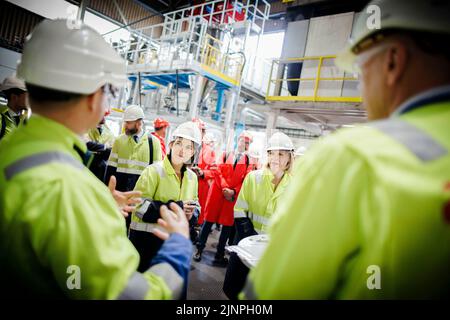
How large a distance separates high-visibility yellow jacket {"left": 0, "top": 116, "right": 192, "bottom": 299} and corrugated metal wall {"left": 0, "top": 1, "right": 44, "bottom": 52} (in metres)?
18.5

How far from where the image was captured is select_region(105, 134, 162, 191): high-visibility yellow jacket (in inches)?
171

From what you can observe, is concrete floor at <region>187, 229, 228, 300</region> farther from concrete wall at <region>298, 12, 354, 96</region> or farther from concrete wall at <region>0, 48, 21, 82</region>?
concrete wall at <region>0, 48, 21, 82</region>

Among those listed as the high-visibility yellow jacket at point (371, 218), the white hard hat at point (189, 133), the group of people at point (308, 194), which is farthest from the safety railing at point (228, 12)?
the high-visibility yellow jacket at point (371, 218)

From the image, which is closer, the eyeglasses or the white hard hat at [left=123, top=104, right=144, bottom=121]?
the eyeglasses

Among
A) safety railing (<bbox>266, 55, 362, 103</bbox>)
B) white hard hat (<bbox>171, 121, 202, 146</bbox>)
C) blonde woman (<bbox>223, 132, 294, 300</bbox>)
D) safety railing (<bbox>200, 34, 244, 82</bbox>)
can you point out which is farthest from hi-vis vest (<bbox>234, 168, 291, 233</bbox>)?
safety railing (<bbox>200, 34, 244, 82</bbox>)

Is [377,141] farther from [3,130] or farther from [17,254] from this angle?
[3,130]

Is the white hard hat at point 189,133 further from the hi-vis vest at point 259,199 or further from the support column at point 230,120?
the support column at point 230,120

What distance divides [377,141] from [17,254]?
1.13 metres

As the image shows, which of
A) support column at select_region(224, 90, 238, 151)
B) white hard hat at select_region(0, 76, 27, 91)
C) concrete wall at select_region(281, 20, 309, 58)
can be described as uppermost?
concrete wall at select_region(281, 20, 309, 58)

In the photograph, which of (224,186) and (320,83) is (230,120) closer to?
(320,83)

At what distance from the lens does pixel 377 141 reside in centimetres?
65

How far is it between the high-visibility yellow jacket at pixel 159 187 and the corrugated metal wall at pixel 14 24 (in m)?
17.3

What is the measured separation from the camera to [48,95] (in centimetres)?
102
